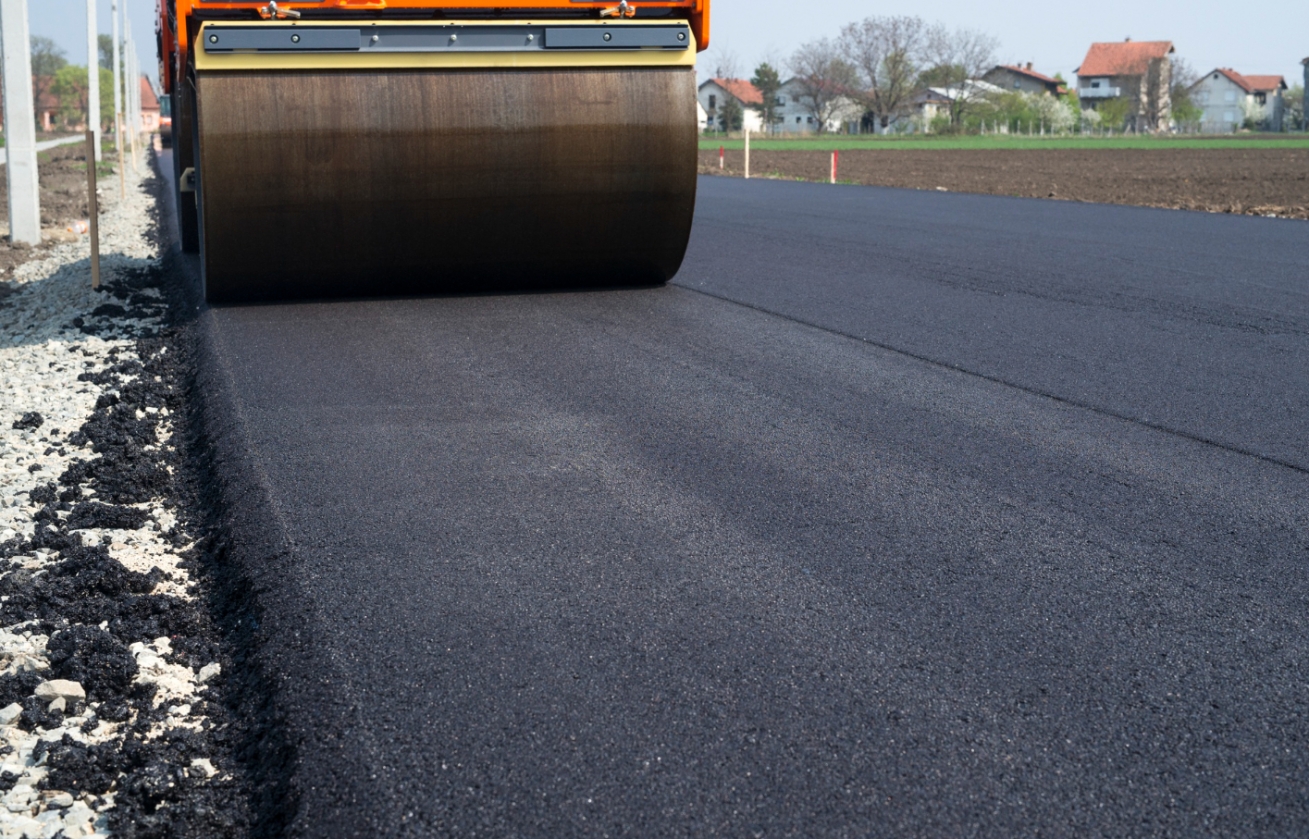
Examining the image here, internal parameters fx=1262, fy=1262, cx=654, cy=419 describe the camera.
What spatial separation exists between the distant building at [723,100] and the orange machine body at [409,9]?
111362mm

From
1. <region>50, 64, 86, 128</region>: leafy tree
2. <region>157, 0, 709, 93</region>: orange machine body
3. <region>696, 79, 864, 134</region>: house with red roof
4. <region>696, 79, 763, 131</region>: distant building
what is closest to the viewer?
<region>157, 0, 709, 93</region>: orange machine body

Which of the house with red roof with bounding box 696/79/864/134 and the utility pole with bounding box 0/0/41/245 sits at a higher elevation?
the house with red roof with bounding box 696/79/864/134

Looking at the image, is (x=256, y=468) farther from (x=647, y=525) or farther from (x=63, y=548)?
(x=647, y=525)

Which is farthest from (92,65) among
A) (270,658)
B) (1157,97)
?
(1157,97)

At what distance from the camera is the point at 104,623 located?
3.55 metres

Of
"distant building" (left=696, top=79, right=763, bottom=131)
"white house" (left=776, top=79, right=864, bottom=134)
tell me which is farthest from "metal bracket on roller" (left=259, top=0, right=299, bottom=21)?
"white house" (left=776, top=79, right=864, bottom=134)

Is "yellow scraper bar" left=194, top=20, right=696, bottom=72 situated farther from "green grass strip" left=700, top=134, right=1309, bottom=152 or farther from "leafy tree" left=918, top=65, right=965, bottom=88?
"leafy tree" left=918, top=65, right=965, bottom=88

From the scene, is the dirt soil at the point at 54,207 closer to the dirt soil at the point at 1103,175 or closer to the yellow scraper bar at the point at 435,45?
the yellow scraper bar at the point at 435,45

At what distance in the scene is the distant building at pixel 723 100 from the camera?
407 feet

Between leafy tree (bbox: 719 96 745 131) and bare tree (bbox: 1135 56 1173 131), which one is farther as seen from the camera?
bare tree (bbox: 1135 56 1173 131)

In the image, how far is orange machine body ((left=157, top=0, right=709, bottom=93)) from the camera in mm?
7141

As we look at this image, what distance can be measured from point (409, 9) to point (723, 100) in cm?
12620

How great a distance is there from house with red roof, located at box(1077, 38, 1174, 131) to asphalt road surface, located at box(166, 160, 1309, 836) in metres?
125

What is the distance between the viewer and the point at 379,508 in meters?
4.26
